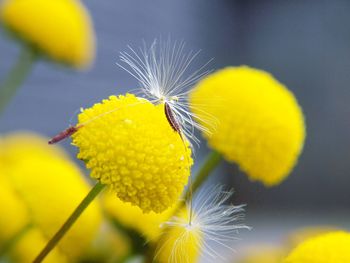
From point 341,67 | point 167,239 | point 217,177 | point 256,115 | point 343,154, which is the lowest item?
point 167,239

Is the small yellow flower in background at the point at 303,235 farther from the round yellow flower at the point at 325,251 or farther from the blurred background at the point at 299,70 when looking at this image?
the blurred background at the point at 299,70

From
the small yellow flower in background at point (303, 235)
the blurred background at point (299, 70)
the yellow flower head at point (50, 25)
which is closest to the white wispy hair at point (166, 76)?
the small yellow flower in background at point (303, 235)

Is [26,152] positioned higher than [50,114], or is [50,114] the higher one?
[50,114]

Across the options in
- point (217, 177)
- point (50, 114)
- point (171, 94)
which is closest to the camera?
point (171, 94)

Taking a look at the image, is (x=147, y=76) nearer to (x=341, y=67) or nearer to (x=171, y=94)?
(x=171, y=94)

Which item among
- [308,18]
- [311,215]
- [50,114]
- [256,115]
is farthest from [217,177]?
[256,115]

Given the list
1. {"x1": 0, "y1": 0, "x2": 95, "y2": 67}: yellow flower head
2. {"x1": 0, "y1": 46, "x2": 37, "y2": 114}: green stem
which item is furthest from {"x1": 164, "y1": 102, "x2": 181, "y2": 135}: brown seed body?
{"x1": 0, "y1": 0, "x2": 95, "y2": 67}: yellow flower head
